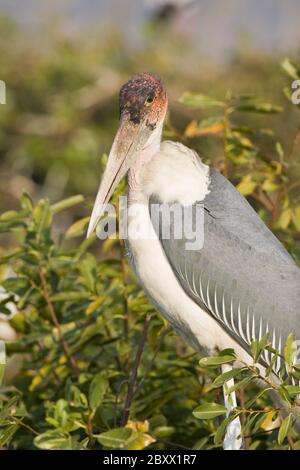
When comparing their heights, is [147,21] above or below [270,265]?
above

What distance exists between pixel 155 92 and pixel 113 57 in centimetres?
726

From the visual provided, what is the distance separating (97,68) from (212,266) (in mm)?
6676

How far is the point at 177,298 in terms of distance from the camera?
315cm

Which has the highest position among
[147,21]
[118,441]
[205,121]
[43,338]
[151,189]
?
[147,21]

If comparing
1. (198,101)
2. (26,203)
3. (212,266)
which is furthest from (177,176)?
(26,203)

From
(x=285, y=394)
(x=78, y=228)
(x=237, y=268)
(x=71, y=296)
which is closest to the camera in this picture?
(x=285, y=394)

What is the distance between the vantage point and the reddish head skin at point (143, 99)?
3.24 meters

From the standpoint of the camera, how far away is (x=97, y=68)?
9.59 metres

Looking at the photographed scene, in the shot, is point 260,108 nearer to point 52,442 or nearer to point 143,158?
point 143,158

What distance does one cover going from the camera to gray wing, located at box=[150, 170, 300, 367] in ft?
10.3

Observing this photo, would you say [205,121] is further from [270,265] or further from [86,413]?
[86,413]

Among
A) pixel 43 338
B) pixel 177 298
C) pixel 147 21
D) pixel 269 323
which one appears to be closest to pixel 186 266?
pixel 177 298

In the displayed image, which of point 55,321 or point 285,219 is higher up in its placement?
point 285,219

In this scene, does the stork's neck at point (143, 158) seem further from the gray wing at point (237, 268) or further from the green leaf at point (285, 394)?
the green leaf at point (285, 394)
